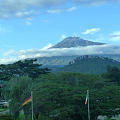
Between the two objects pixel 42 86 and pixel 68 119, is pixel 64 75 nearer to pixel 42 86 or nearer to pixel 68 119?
pixel 42 86

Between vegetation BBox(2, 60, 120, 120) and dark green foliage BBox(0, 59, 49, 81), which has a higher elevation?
dark green foliage BBox(0, 59, 49, 81)

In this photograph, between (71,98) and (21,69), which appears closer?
(71,98)

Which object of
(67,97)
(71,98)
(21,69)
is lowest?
(71,98)

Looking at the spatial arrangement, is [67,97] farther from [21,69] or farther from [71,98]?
[21,69]

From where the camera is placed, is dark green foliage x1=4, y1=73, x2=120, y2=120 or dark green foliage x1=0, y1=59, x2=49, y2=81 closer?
dark green foliage x1=4, y1=73, x2=120, y2=120

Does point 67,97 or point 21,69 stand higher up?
point 21,69

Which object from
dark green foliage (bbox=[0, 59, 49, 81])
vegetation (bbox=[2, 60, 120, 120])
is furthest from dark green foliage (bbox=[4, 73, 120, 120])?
dark green foliage (bbox=[0, 59, 49, 81])

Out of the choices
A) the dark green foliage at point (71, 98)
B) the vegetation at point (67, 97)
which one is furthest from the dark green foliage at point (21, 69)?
the dark green foliage at point (71, 98)

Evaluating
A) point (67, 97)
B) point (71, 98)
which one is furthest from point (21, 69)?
point (71, 98)

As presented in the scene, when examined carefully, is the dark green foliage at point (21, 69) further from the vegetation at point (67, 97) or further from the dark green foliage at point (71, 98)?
the dark green foliage at point (71, 98)

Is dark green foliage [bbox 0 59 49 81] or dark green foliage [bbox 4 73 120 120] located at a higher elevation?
dark green foliage [bbox 0 59 49 81]

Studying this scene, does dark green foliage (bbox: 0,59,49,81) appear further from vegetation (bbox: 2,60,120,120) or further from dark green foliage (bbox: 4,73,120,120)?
dark green foliage (bbox: 4,73,120,120)

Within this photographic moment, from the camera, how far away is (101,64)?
19888 centimetres

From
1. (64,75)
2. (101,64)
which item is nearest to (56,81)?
(64,75)
